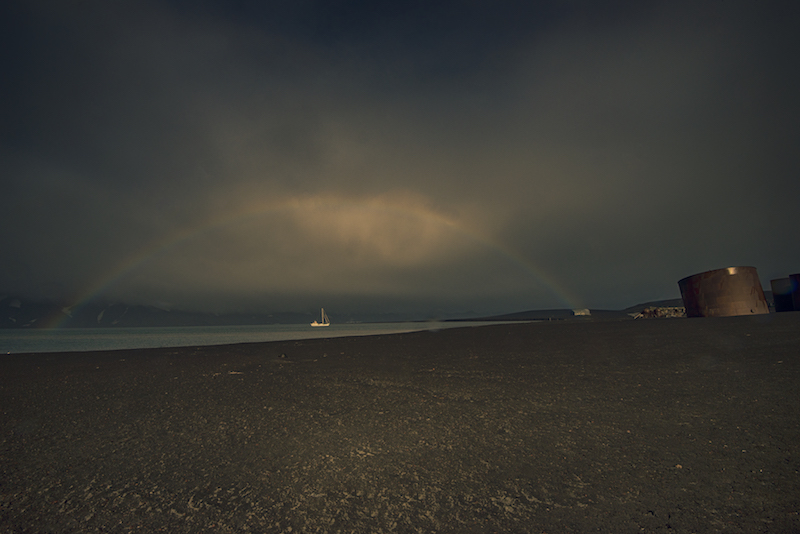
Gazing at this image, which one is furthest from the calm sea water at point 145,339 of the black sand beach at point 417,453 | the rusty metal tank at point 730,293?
the rusty metal tank at point 730,293

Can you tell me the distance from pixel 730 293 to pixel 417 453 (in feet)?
99.4

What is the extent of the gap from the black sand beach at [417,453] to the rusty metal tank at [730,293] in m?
20.9

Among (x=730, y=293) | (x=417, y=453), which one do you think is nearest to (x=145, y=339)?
(x=417, y=453)

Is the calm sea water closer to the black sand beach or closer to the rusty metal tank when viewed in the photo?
the black sand beach

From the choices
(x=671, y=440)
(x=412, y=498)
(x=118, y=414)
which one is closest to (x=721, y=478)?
(x=671, y=440)

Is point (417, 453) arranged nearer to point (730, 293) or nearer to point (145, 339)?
point (730, 293)

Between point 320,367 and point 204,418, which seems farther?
point 320,367

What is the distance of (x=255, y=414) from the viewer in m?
6.06

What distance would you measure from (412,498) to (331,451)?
4.77ft

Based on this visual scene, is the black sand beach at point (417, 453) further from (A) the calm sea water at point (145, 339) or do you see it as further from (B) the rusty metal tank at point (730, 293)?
(A) the calm sea water at point (145, 339)

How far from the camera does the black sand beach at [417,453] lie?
2.96 metres

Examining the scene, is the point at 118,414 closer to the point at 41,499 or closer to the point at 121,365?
the point at 41,499

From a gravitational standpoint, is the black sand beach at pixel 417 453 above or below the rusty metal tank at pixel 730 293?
below

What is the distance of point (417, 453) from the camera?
4273mm
